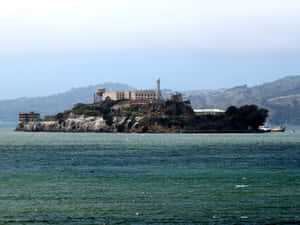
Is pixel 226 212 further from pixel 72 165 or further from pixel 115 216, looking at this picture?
pixel 72 165

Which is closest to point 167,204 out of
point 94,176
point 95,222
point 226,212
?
point 226,212

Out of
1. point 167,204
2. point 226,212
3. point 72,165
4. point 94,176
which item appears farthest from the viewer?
point 72,165

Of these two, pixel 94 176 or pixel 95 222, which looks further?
pixel 94 176

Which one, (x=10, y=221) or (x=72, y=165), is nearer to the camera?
(x=10, y=221)

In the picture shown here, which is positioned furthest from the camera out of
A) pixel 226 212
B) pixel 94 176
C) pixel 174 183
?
pixel 94 176

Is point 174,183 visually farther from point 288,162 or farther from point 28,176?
point 288,162

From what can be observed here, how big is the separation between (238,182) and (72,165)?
3120 cm

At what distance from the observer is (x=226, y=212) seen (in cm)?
4216

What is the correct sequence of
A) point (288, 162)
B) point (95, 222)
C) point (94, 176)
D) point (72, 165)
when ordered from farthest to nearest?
point (288, 162)
point (72, 165)
point (94, 176)
point (95, 222)

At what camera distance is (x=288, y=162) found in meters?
89.1

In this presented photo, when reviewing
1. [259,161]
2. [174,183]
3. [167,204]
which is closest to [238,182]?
[174,183]

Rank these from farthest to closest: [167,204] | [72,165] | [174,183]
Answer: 1. [72,165]
2. [174,183]
3. [167,204]

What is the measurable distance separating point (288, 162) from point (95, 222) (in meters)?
56.3

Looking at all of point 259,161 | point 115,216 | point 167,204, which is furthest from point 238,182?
point 259,161
